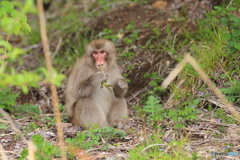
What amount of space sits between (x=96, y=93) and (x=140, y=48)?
249cm

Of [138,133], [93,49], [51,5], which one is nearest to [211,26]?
[93,49]

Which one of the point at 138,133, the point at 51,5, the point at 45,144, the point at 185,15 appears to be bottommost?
the point at 138,133

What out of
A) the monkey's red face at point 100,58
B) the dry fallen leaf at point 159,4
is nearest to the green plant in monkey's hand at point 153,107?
the monkey's red face at point 100,58

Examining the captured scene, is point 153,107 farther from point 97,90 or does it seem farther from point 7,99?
point 7,99

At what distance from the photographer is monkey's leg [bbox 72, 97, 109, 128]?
19.3 feet

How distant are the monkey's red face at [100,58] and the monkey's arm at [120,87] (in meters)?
0.34

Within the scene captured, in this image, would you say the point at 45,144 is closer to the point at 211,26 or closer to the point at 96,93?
the point at 96,93

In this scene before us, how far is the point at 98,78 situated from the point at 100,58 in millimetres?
414

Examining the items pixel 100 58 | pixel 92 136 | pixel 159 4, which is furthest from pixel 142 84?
pixel 159 4

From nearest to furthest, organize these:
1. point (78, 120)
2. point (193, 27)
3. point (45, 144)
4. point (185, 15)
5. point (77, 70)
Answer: point (45, 144) → point (78, 120) → point (77, 70) → point (193, 27) → point (185, 15)

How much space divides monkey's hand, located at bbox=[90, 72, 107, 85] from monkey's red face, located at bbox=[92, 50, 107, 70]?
25 cm

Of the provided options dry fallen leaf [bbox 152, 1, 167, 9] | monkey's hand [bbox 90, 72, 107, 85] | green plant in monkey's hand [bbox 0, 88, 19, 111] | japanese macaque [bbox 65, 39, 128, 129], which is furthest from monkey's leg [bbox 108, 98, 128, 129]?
dry fallen leaf [bbox 152, 1, 167, 9]

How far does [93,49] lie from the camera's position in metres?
6.18

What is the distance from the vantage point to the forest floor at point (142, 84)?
495cm
